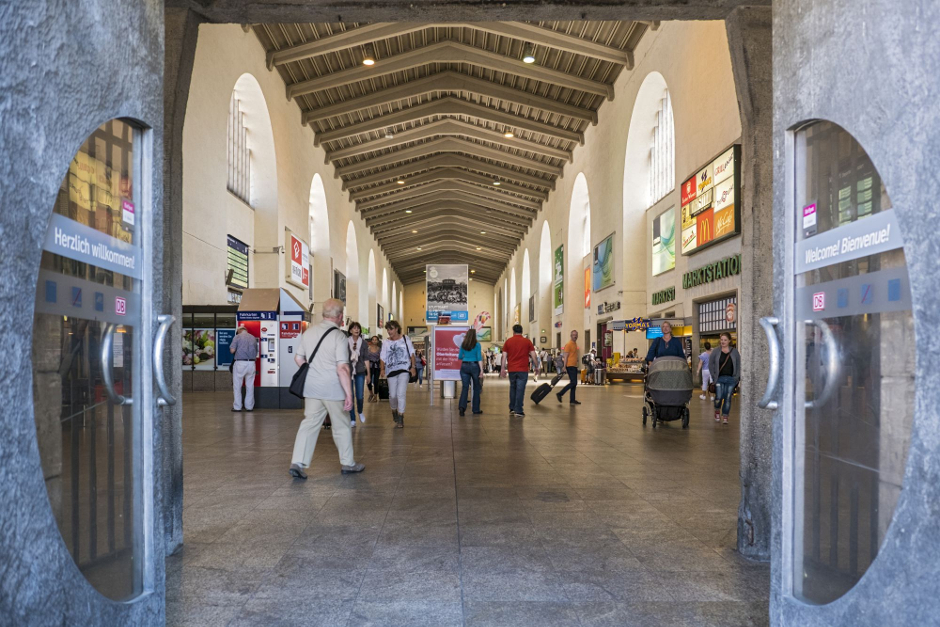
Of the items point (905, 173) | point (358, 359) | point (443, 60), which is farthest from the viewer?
point (443, 60)

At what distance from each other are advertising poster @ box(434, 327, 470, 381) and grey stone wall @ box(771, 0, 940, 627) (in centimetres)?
1428

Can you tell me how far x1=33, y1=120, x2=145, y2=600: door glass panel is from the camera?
2035mm

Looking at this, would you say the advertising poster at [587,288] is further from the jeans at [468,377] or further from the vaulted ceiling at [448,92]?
the jeans at [468,377]

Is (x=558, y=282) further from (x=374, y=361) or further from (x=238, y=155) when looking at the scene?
(x=374, y=361)

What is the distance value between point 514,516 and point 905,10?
384cm

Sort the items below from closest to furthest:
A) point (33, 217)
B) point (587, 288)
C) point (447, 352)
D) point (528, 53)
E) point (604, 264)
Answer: point (33, 217)
point (447, 352)
point (528, 53)
point (604, 264)
point (587, 288)

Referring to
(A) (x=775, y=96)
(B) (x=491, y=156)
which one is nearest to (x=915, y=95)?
(A) (x=775, y=96)

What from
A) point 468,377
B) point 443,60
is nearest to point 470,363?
point 468,377

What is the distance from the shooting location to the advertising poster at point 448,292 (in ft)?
65.2

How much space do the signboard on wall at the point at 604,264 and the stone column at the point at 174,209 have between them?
25.6 metres

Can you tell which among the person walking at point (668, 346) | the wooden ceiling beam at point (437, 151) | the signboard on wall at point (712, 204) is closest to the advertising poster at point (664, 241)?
the signboard on wall at point (712, 204)

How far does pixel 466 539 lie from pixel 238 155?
21965 millimetres

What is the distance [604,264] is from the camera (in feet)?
99.9

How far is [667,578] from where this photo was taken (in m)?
3.75
